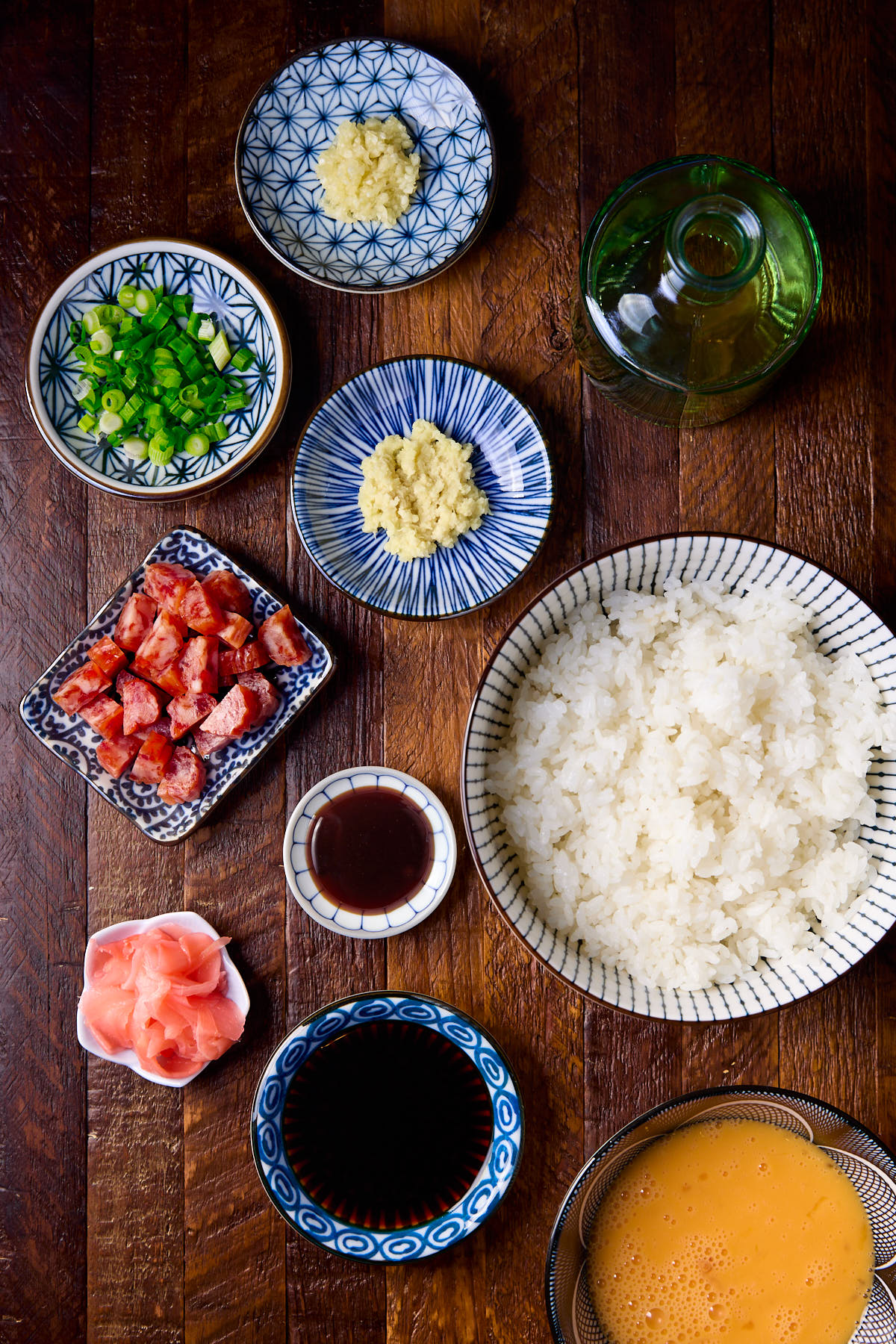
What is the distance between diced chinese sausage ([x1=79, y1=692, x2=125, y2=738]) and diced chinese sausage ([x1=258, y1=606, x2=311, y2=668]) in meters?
0.36

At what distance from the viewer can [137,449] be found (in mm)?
2082

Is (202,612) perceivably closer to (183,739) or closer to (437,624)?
(183,739)

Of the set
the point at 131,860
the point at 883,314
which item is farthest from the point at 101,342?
the point at 883,314

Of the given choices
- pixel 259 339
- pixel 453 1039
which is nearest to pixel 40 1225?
pixel 453 1039

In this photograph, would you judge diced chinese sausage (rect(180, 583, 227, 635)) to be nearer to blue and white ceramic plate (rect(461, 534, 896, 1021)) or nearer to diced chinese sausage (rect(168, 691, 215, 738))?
diced chinese sausage (rect(168, 691, 215, 738))

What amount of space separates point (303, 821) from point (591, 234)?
1.37 meters

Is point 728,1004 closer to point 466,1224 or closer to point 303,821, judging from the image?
point 466,1224

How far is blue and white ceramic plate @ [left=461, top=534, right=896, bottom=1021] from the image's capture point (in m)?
1.84

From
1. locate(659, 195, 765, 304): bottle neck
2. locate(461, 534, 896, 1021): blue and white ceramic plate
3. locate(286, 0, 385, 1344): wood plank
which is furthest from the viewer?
locate(286, 0, 385, 1344): wood plank

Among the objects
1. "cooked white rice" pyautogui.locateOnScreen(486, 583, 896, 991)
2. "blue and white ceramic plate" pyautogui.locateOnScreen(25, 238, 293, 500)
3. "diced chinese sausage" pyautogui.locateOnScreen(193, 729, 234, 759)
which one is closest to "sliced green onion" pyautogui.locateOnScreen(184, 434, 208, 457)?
"blue and white ceramic plate" pyautogui.locateOnScreen(25, 238, 293, 500)

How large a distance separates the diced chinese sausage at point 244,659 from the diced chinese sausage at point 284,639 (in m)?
0.02

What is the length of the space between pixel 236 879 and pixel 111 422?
3.53 ft

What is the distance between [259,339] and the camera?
6.82 feet

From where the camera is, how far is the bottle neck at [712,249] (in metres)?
1.64
